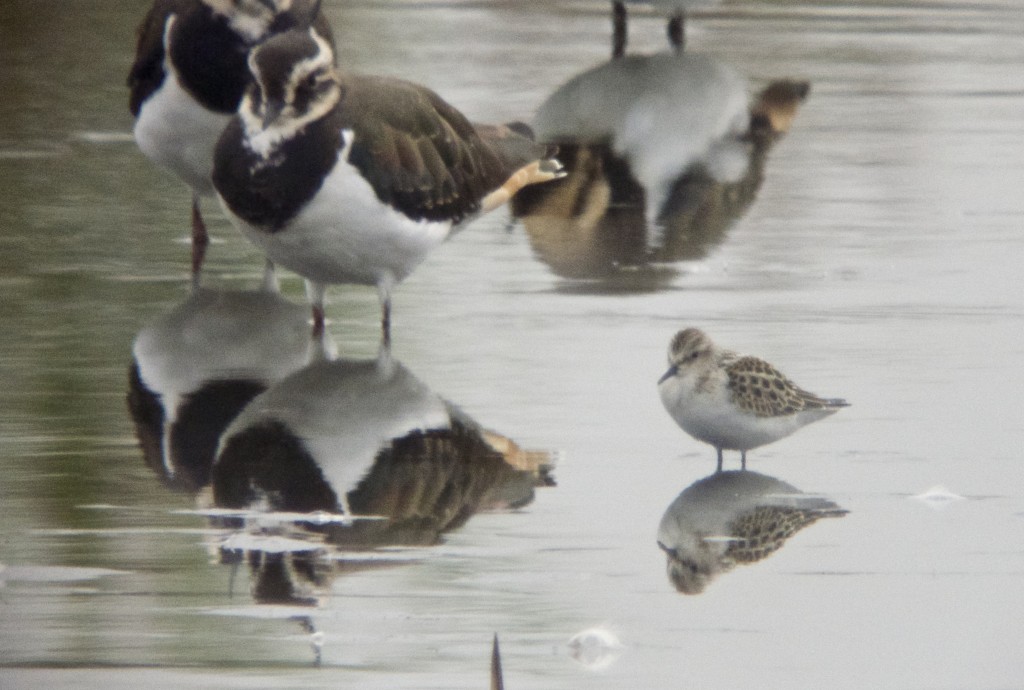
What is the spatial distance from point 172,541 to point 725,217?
229 inches

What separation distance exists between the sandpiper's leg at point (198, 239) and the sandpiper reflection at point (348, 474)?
6.85ft

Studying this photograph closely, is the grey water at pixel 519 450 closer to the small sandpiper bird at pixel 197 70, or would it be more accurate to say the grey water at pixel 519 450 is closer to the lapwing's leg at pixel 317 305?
the lapwing's leg at pixel 317 305

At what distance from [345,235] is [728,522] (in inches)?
86.7

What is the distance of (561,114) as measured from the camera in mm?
14250

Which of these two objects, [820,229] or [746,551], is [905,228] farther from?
[746,551]

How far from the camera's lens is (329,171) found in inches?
311

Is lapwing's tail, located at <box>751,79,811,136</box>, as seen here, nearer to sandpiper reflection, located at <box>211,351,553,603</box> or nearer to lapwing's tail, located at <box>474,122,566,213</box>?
lapwing's tail, located at <box>474,122,566,213</box>

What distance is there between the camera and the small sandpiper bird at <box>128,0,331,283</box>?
Result: 373 inches

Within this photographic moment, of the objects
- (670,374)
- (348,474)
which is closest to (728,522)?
(670,374)

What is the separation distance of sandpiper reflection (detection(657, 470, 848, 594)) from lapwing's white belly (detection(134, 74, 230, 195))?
357 centimetres

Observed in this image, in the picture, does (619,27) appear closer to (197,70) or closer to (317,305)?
(197,70)

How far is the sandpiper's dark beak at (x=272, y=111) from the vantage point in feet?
26.0

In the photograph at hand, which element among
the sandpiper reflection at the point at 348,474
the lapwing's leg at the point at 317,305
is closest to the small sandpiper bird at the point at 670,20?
the lapwing's leg at the point at 317,305

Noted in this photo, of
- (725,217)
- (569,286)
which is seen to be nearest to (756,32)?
(725,217)
